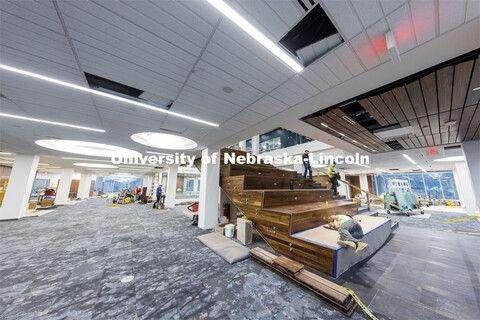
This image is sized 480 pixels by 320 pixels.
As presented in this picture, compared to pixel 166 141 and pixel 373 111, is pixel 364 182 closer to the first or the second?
pixel 373 111

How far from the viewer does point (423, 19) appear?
146cm

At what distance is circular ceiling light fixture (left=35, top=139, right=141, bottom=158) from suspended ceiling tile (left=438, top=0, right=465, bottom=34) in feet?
30.0

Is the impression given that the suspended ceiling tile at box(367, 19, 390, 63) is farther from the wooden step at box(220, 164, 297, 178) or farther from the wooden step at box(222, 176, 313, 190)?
the wooden step at box(220, 164, 297, 178)

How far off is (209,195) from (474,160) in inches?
348

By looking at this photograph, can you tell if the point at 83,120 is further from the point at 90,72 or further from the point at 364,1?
the point at 364,1

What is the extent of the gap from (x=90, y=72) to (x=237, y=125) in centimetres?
281

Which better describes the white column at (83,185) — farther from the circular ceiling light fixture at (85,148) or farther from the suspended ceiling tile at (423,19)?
the suspended ceiling tile at (423,19)

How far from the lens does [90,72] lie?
7.27 feet

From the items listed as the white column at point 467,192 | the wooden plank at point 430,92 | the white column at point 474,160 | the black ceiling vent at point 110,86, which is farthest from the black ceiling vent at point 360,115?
the white column at point 467,192

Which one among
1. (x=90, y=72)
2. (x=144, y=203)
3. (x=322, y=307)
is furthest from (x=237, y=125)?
(x=144, y=203)

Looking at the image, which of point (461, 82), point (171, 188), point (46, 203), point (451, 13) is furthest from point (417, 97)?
point (46, 203)

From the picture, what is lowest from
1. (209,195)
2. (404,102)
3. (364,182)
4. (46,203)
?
(46,203)

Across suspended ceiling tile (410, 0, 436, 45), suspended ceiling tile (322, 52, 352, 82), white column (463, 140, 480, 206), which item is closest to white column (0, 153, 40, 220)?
suspended ceiling tile (322, 52, 352, 82)

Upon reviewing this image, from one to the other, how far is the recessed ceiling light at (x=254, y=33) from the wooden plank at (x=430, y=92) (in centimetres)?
207
